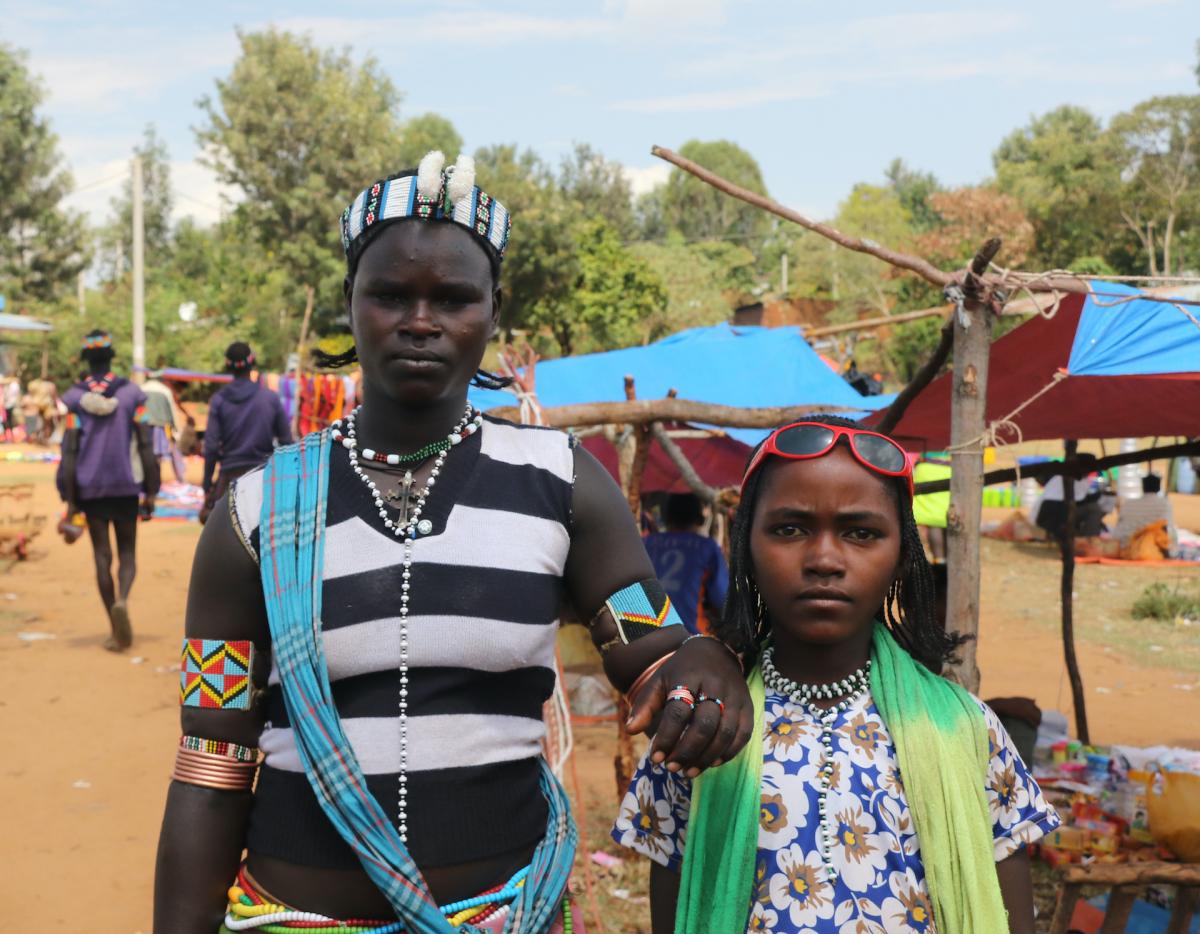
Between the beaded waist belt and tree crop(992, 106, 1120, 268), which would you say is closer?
the beaded waist belt

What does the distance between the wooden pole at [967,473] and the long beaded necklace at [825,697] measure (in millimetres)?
1942

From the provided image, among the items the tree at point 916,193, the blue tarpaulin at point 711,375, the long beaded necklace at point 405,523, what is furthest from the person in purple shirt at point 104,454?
the tree at point 916,193

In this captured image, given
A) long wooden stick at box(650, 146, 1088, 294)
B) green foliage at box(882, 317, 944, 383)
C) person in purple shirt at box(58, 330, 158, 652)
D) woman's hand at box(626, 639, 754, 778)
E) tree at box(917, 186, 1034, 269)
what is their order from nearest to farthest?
woman's hand at box(626, 639, 754, 778)
long wooden stick at box(650, 146, 1088, 294)
person in purple shirt at box(58, 330, 158, 652)
green foliage at box(882, 317, 944, 383)
tree at box(917, 186, 1034, 269)

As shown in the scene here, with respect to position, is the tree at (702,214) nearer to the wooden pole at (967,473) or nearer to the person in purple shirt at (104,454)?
the person in purple shirt at (104,454)

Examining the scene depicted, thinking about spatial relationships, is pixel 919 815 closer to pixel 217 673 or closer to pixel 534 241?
pixel 217 673

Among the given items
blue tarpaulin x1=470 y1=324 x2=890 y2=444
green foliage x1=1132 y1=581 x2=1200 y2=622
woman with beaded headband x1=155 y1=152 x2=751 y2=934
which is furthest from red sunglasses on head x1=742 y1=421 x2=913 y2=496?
green foliage x1=1132 y1=581 x2=1200 y2=622

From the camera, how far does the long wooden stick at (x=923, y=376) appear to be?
3.79 m

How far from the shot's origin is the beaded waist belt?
154 cm

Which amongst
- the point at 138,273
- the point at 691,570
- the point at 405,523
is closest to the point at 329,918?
the point at 405,523

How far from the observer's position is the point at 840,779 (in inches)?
68.4

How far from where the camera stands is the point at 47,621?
9133mm

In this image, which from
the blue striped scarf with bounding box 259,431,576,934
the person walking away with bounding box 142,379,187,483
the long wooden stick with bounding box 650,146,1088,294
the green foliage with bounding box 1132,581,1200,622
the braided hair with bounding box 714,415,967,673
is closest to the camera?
the blue striped scarf with bounding box 259,431,576,934

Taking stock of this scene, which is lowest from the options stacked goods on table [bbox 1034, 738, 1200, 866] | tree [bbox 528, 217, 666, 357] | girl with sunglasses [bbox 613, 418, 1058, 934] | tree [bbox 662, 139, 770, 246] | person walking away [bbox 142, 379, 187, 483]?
stacked goods on table [bbox 1034, 738, 1200, 866]

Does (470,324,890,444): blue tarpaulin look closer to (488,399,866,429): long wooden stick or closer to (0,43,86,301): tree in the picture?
(488,399,866,429): long wooden stick
